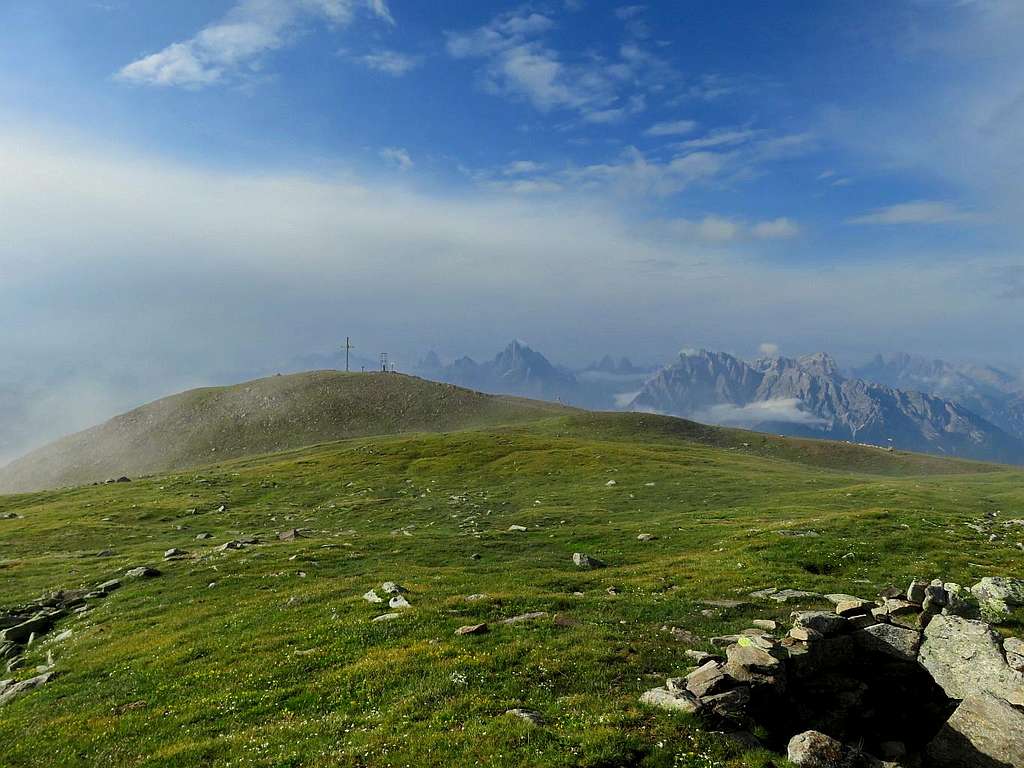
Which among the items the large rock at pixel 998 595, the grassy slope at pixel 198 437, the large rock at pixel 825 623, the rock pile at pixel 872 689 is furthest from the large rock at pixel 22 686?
the grassy slope at pixel 198 437

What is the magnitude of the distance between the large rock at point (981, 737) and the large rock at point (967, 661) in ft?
4.91

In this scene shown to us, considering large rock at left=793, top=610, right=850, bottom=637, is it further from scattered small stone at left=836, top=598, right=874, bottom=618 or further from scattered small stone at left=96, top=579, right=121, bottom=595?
scattered small stone at left=96, top=579, right=121, bottom=595

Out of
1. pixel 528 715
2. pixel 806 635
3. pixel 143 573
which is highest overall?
pixel 806 635

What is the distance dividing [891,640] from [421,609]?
1945 centimetres

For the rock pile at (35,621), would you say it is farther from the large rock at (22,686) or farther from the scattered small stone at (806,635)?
the scattered small stone at (806,635)

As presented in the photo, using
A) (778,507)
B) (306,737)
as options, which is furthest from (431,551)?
(778,507)

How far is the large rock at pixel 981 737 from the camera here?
591 inches

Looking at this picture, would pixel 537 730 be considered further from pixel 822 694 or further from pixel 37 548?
pixel 37 548

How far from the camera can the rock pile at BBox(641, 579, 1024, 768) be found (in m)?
15.6

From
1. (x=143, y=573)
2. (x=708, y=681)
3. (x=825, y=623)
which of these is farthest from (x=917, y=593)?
(x=143, y=573)

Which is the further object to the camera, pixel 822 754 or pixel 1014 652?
pixel 1014 652

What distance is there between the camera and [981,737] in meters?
15.6

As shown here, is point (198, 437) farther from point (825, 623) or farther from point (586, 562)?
point (825, 623)

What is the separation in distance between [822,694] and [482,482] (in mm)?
67411
